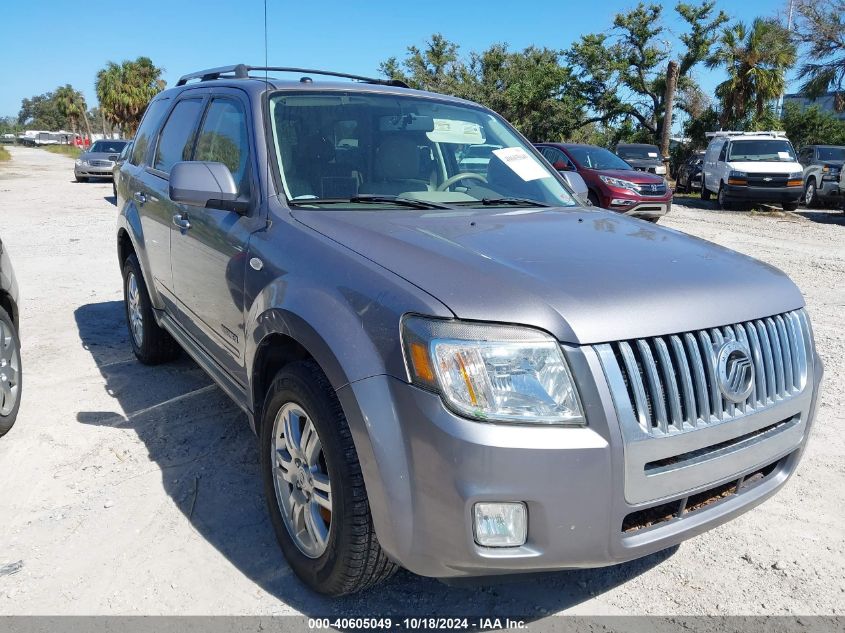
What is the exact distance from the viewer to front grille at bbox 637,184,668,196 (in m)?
13.8

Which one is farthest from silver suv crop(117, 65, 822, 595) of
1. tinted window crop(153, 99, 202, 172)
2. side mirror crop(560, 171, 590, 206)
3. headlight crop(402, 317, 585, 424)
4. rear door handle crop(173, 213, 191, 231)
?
tinted window crop(153, 99, 202, 172)

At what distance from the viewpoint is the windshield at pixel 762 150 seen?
18.0m

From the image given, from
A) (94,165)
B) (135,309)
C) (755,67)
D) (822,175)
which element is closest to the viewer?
(135,309)

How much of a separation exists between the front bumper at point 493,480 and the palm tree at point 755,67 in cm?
3350

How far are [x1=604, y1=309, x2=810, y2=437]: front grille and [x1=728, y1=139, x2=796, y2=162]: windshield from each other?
58.5 ft

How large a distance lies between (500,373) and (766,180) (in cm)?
1796

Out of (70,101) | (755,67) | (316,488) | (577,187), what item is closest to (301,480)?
(316,488)

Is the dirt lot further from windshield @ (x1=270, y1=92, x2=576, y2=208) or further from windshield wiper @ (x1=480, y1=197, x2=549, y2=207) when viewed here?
windshield wiper @ (x1=480, y1=197, x2=549, y2=207)

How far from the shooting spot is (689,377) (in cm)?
210

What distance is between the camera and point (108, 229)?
12.8 metres

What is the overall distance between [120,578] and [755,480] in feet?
7.72

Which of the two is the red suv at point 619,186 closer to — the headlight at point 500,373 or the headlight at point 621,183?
the headlight at point 621,183

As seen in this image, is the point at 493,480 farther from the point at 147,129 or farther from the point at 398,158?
the point at 147,129

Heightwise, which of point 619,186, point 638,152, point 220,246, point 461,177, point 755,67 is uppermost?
point 755,67
